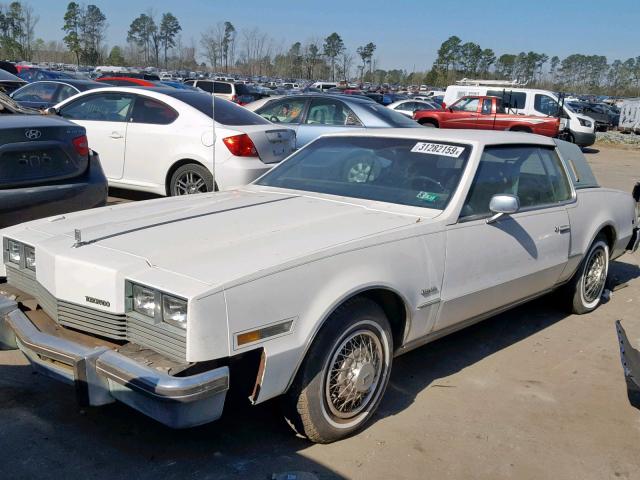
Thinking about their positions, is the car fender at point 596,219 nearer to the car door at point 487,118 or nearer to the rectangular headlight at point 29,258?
the rectangular headlight at point 29,258

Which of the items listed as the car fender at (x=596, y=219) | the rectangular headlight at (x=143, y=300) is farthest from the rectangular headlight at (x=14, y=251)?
the car fender at (x=596, y=219)

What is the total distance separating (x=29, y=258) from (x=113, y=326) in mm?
796

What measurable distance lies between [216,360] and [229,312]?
0.72 ft

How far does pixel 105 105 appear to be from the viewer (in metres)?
8.44

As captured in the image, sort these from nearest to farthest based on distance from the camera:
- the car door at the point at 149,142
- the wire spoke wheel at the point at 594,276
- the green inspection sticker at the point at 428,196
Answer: the green inspection sticker at the point at 428,196
the wire spoke wheel at the point at 594,276
the car door at the point at 149,142

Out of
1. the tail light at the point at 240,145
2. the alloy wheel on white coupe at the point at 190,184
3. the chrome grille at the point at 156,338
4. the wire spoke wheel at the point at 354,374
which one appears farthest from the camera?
the alloy wheel on white coupe at the point at 190,184

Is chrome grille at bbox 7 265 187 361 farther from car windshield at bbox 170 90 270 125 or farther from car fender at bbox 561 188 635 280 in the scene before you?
car windshield at bbox 170 90 270 125

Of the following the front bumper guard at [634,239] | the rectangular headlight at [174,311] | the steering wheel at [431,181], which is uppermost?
the steering wheel at [431,181]

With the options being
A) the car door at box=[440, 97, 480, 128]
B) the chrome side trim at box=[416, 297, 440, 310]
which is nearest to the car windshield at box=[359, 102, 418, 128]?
the chrome side trim at box=[416, 297, 440, 310]

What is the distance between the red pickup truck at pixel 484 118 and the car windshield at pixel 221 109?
40.4 feet

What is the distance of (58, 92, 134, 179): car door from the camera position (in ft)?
26.7

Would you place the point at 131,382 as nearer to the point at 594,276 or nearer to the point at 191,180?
the point at 594,276

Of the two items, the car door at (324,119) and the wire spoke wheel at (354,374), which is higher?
the car door at (324,119)

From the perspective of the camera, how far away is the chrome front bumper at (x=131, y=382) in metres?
2.53
